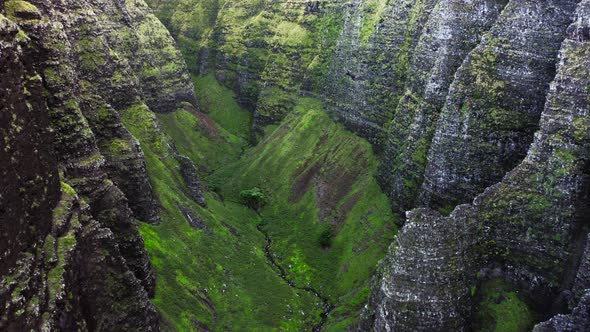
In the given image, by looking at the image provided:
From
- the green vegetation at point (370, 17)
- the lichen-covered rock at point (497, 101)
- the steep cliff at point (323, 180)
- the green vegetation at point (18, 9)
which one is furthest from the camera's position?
the green vegetation at point (370, 17)

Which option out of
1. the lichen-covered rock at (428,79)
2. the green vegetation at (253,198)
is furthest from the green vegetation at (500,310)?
the green vegetation at (253,198)

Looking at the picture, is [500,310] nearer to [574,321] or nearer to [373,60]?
Answer: [574,321]

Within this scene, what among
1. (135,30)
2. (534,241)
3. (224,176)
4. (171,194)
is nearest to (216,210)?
(171,194)

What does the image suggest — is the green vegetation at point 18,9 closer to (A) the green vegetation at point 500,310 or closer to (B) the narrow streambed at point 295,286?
(A) the green vegetation at point 500,310

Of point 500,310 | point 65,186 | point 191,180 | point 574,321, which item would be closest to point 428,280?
point 500,310

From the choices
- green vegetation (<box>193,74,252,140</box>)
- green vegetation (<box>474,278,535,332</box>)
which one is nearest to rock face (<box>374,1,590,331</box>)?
green vegetation (<box>474,278,535,332</box>)

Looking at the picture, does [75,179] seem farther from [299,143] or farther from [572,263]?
[299,143]
